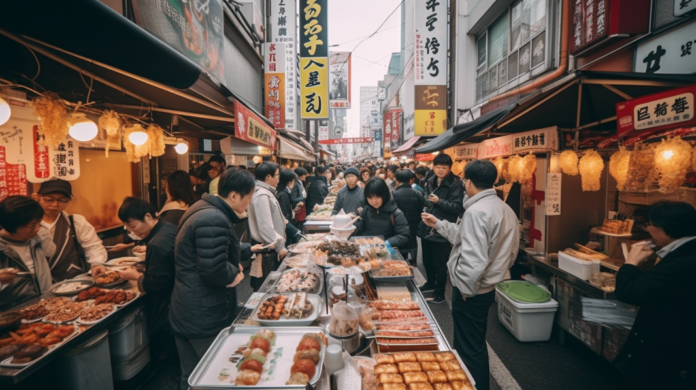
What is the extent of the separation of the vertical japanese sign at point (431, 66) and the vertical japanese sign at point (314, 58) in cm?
369

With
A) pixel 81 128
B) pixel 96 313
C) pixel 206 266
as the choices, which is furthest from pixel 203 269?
pixel 81 128

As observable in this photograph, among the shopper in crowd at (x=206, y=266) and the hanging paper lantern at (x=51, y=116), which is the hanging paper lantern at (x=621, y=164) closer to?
the shopper in crowd at (x=206, y=266)

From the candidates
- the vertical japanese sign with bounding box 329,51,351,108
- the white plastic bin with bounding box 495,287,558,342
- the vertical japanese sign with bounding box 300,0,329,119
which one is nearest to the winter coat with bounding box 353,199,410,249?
the white plastic bin with bounding box 495,287,558,342

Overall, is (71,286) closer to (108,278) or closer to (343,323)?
(108,278)

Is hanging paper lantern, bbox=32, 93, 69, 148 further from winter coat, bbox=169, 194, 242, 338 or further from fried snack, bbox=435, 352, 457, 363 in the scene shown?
fried snack, bbox=435, 352, 457, 363

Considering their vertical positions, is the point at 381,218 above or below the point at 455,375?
above

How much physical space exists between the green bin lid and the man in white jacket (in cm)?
182

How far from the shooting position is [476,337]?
3549 mm

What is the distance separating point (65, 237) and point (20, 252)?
76cm

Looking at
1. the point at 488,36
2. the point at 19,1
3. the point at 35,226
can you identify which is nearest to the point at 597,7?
the point at 488,36

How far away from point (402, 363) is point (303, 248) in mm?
2824

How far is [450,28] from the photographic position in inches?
516

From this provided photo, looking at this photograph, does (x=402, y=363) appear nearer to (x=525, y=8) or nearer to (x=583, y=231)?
(x=583, y=231)

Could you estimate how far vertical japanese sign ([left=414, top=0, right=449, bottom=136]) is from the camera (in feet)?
38.8
